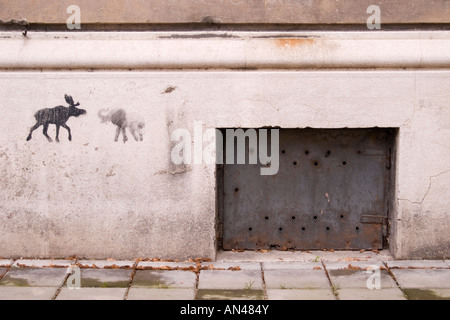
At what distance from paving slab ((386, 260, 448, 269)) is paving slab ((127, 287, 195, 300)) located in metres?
1.76

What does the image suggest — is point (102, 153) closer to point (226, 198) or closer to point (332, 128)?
point (226, 198)

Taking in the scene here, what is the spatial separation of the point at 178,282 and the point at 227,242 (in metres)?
0.87

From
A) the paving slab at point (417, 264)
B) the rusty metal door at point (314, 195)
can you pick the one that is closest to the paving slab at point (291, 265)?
the rusty metal door at point (314, 195)

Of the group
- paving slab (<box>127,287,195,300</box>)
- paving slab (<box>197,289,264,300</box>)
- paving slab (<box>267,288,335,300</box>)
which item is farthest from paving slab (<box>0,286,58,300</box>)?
paving slab (<box>267,288,335,300</box>)

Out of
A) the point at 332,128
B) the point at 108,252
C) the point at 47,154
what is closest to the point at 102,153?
the point at 47,154

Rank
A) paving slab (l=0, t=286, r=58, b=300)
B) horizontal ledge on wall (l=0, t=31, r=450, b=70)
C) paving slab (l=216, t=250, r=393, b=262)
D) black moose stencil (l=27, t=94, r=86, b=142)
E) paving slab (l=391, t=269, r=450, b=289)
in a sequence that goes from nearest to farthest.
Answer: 1. paving slab (l=0, t=286, r=58, b=300)
2. paving slab (l=391, t=269, r=450, b=289)
3. horizontal ledge on wall (l=0, t=31, r=450, b=70)
4. black moose stencil (l=27, t=94, r=86, b=142)
5. paving slab (l=216, t=250, r=393, b=262)

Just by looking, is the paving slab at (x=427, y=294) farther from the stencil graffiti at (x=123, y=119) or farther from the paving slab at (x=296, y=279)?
the stencil graffiti at (x=123, y=119)

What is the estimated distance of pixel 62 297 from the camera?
443 cm

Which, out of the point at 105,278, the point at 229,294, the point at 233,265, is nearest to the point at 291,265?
the point at 233,265

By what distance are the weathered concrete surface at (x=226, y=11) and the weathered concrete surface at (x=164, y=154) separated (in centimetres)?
46

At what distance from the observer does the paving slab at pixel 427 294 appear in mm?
4430

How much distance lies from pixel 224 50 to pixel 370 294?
226 cm

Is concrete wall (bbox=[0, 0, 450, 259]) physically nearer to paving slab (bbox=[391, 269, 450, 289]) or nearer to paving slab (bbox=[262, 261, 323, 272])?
paving slab (bbox=[391, 269, 450, 289])

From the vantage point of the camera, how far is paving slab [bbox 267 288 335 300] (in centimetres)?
443
